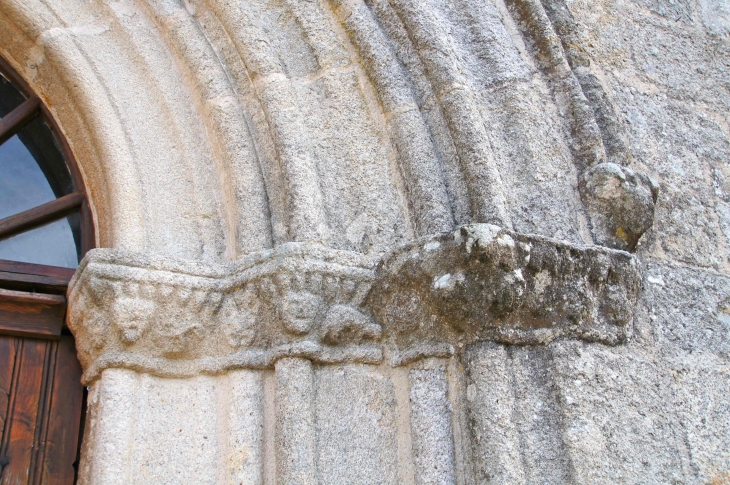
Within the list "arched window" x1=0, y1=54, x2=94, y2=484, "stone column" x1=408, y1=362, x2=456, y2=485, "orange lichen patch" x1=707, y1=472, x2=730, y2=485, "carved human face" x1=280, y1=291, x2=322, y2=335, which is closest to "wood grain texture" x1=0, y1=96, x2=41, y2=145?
"arched window" x1=0, y1=54, x2=94, y2=484

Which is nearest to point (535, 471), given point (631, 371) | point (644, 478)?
point (644, 478)

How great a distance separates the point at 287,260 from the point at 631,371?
88 centimetres

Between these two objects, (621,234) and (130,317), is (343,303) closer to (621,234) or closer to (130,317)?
(130,317)

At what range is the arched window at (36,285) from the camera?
5.58ft

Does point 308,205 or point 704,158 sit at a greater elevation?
point 704,158

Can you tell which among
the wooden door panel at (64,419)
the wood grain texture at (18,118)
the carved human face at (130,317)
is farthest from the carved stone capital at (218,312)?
the wood grain texture at (18,118)

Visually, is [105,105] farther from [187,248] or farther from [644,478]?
[644,478]

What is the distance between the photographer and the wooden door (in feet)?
5.50

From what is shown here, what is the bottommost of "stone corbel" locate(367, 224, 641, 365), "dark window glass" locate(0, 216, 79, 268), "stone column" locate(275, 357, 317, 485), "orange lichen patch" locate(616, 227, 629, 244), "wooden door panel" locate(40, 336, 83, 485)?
"wooden door panel" locate(40, 336, 83, 485)

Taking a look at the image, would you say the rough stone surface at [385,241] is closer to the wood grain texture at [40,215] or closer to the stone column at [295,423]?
the stone column at [295,423]

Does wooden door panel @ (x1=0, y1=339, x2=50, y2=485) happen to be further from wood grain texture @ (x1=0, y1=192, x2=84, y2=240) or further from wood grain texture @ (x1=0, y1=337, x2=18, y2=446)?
wood grain texture @ (x1=0, y1=192, x2=84, y2=240)

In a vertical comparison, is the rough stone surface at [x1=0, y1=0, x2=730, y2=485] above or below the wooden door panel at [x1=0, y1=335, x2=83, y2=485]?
above

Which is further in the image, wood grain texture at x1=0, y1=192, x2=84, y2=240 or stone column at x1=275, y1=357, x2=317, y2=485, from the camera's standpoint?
wood grain texture at x1=0, y1=192, x2=84, y2=240

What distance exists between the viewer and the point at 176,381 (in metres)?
1.69
